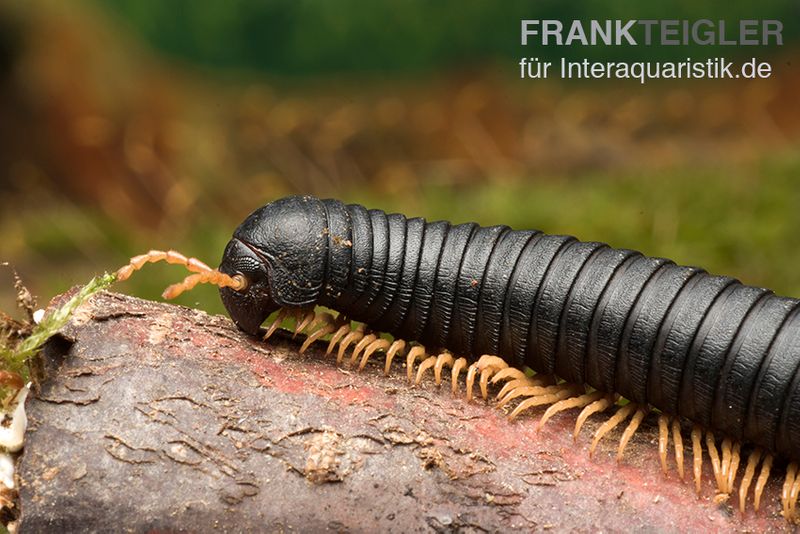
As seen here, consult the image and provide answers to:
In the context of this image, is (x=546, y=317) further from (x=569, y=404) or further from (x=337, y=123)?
(x=337, y=123)

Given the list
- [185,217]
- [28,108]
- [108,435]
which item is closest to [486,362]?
[108,435]

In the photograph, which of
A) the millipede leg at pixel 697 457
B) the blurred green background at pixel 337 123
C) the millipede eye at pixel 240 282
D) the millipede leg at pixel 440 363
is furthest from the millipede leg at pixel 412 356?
the blurred green background at pixel 337 123

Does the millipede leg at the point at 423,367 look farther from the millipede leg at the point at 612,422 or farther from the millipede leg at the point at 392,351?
the millipede leg at the point at 612,422

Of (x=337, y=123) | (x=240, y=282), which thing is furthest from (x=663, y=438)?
(x=337, y=123)

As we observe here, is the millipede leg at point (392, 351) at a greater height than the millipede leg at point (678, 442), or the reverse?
the millipede leg at point (392, 351)

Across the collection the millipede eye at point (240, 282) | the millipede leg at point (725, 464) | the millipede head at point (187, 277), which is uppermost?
the millipede head at point (187, 277)

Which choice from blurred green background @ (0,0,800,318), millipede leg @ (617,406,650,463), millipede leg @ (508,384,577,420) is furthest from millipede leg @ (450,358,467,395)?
blurred green background @ (0,0,800,318)

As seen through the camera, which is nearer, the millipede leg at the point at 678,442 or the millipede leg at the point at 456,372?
the millipede leg at the point at 678,442
